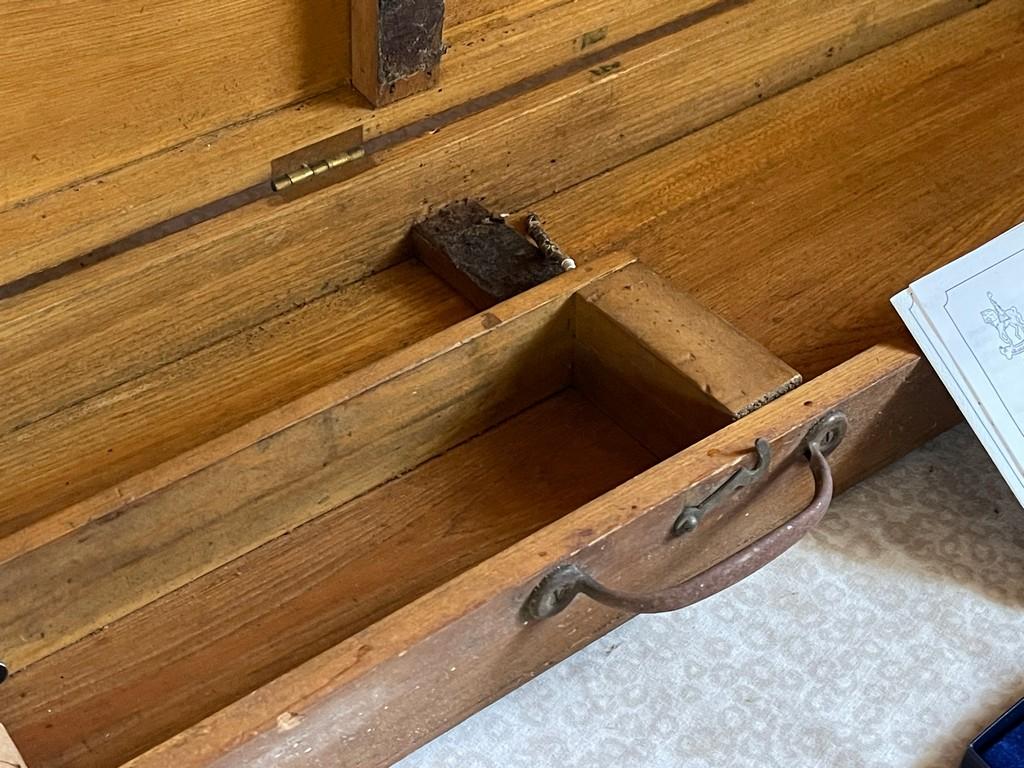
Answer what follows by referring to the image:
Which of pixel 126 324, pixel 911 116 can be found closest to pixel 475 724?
pixel 126 324

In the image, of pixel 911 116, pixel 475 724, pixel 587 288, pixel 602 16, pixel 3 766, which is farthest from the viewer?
pixel 911 116

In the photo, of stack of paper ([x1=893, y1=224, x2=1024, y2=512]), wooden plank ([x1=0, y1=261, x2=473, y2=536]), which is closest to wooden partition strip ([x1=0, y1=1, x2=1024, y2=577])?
wooden plank ([x1=0, y1=261, x2=473, y2=536])

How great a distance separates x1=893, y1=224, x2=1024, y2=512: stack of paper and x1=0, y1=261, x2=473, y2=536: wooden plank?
0.39 meters

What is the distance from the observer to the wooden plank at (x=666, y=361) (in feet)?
3.52

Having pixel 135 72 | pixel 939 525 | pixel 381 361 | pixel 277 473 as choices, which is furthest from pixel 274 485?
pixel 939 525

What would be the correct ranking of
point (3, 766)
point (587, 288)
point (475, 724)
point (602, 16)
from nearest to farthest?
point (3, 766), point (475, 724), point (587, 288), point (602, 16)

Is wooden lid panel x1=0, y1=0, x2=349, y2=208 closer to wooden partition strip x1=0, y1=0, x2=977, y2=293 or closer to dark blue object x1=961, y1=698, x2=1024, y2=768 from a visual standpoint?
wooden partition strip x1=0, y1=0, x2=977, y2=293

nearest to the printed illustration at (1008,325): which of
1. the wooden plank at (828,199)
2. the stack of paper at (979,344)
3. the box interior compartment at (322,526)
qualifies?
the stack of paper at (979,344)

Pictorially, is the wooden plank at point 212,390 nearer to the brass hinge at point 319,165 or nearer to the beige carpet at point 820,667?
the brass hinge at point 319,165

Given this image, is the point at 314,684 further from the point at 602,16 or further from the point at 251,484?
the point at 602,16

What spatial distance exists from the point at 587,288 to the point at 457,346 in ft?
0.42

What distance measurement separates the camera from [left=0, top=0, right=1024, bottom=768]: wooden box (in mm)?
960

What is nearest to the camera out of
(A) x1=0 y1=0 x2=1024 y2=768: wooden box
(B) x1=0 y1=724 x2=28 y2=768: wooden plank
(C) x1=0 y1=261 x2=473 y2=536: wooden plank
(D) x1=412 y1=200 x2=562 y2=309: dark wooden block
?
(B) x1=0 y1=724 x2=28 y2=768: wooden plank

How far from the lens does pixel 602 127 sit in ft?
4.35
